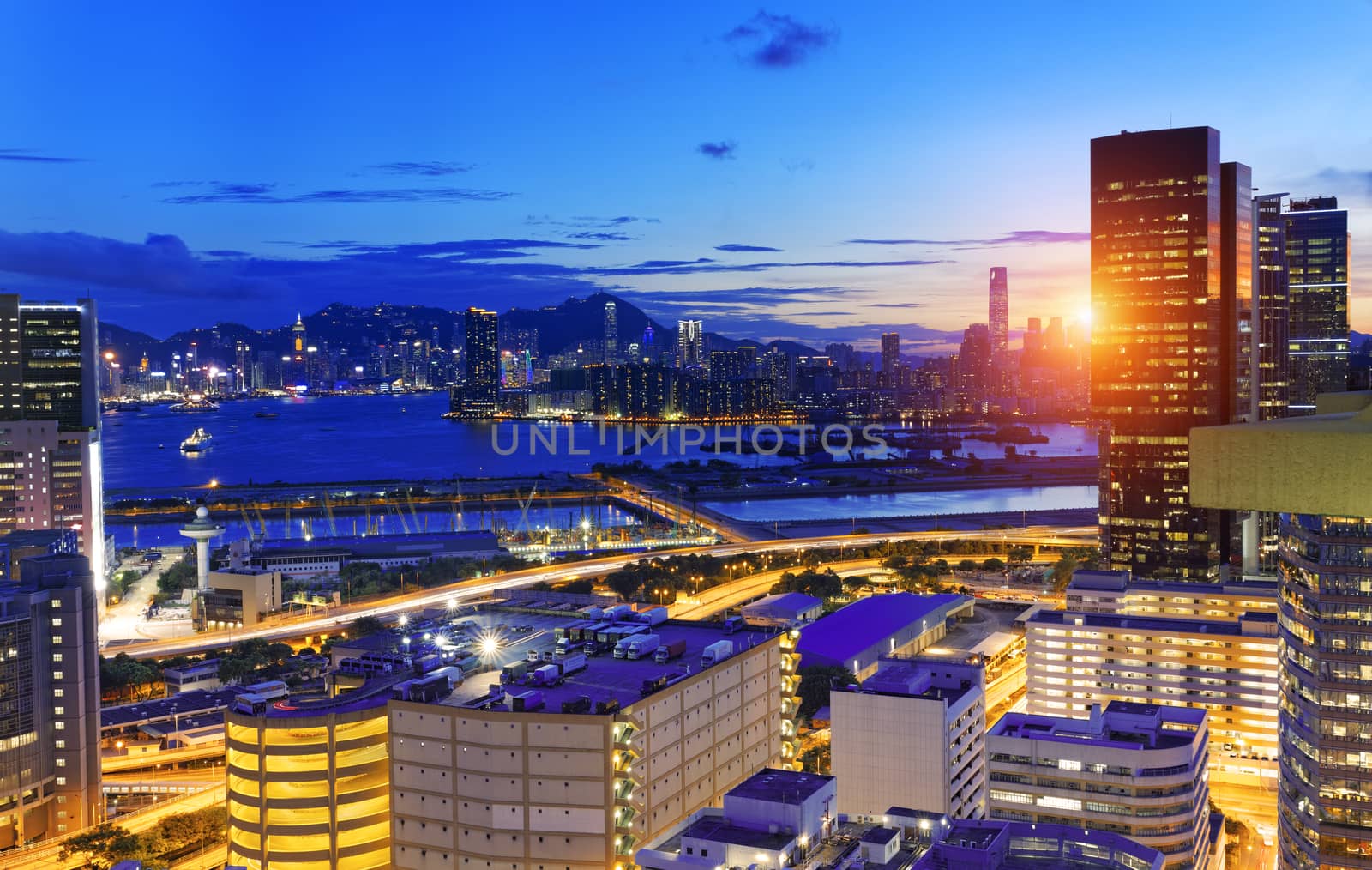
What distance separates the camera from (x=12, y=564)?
14.8 meters

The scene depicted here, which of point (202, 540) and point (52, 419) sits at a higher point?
point (52, 419)

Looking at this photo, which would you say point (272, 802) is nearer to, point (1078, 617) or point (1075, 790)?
point (1075, 790)

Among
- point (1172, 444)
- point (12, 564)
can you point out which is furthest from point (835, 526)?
point (12, 564)

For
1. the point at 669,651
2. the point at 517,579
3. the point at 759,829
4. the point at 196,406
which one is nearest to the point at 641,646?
the point at 669,651

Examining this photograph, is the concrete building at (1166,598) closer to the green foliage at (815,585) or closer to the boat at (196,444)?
the green foliage at (815,585)

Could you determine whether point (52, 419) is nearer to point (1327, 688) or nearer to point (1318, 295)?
point (1327, 688)

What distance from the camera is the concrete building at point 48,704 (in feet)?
35.6

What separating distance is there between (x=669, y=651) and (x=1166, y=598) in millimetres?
9466

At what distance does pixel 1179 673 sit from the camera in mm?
14133

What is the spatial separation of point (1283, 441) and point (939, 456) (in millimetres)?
52266

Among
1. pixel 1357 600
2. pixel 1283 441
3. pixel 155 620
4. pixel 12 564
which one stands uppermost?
pixel 1283 441

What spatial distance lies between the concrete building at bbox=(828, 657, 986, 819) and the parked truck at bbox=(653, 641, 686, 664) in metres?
1.42

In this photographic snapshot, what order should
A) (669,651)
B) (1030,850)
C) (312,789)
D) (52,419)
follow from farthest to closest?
(52,419) < (669,651) < (312,789) < (1030,850)

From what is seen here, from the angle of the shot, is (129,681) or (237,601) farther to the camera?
(237,601)
